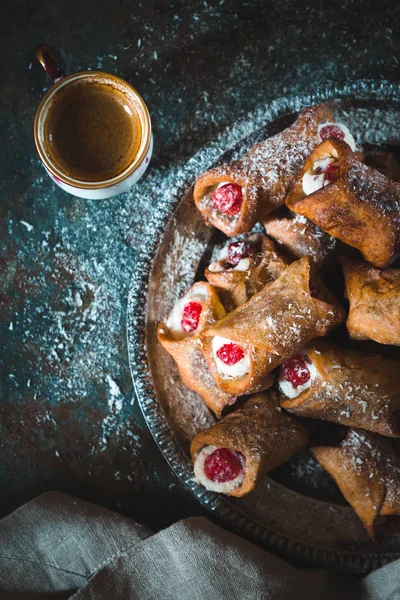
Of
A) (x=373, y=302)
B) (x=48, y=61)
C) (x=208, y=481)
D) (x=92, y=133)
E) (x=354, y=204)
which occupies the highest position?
(x=48, y=61)

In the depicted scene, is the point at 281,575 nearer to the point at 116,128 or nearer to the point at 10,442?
the point at 10,442

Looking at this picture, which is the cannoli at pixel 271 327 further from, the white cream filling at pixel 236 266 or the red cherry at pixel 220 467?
the red cherry at pixel 220 467

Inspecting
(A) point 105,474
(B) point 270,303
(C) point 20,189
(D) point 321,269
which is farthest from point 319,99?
(A) point 105,474

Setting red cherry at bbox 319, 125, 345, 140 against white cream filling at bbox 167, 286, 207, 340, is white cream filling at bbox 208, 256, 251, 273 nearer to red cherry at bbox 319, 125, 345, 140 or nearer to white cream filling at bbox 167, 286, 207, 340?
white cream filling at bbox 167, 286, 207, 340

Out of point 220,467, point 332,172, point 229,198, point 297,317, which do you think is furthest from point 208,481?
point 332,172

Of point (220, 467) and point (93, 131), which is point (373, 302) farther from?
point (93, 131)

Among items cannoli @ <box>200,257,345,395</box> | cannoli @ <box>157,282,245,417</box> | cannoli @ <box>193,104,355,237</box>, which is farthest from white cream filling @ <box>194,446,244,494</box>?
cannoli @ <box>193,104,355,237</box>

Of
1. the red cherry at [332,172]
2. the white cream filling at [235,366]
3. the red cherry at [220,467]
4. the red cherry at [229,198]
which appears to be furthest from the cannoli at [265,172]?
the red cherry at [220,467]
